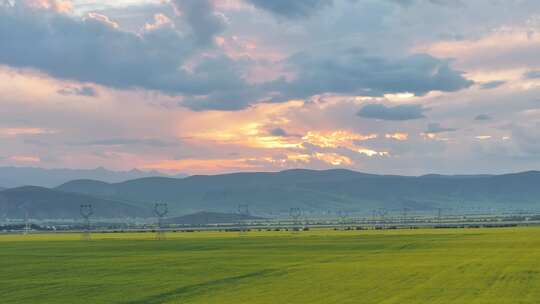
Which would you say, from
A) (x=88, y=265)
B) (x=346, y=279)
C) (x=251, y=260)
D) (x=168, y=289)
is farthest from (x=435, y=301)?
(x=88, y=265)

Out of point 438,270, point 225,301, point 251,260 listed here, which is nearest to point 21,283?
point 225,301

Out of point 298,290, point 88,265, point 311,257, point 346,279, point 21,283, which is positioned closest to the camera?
point 298,290

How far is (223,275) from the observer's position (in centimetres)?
6197

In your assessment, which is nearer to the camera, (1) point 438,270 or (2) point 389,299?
(2) point 389,299

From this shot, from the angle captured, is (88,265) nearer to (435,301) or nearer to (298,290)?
(298,290)

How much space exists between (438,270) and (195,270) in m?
21.5

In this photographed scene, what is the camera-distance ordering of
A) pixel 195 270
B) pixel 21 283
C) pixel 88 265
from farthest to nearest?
pixel 88 265, pixel 195 270, pixel 21 283

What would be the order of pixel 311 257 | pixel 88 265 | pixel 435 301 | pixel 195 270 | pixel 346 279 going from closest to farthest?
pixel 435 301 < pixel 346 279 < pixel 195 270 < pixel 88 265 < pixel 311 257

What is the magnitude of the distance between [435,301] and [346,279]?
14.2 metres

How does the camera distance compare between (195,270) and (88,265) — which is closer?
(195,270)

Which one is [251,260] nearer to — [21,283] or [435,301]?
[21,283]

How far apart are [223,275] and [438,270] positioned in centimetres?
1771

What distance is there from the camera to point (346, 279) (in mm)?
55219

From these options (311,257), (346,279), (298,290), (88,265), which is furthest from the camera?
(311,257)
